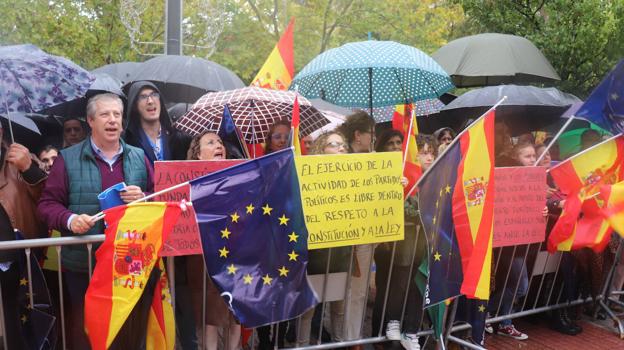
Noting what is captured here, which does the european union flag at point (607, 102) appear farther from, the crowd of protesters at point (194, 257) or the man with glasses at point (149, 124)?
the man with glasses at point (149, 124)

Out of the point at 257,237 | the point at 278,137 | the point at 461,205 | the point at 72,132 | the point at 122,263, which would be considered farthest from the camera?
the point at 72,132

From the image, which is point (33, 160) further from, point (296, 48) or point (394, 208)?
point (296, 48)

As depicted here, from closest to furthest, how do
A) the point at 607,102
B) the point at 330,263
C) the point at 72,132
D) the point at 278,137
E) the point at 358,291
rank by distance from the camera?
the point at 330,263, the point at 358,291, the point at 607,102, the point at 278,137, the point at 72,132

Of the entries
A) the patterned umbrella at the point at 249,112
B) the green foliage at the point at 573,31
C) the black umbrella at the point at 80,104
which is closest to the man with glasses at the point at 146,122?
the patterned umbrella at the point at 249,112

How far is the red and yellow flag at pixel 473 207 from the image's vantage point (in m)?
4.03

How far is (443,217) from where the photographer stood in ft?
13.4

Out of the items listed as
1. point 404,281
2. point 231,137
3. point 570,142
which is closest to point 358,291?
point 404,281

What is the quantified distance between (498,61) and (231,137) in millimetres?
4026

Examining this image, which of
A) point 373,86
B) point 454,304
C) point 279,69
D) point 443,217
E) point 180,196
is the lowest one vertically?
point 454,304

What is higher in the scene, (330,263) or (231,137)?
(231,137)

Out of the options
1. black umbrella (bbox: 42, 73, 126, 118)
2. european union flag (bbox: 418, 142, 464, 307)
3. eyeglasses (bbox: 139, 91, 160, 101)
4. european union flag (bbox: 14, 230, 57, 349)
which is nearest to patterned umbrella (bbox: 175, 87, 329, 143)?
eyeglasses (bbox: 139, 91, 160, 101)

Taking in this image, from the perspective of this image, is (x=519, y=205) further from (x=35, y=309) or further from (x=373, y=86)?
(x=35, y=309)

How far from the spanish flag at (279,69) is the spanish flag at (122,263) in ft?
10.6

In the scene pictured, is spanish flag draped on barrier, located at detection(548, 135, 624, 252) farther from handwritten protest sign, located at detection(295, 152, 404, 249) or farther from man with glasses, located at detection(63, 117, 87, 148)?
man with glasses, located at detection(63, 117, 87, 148)
